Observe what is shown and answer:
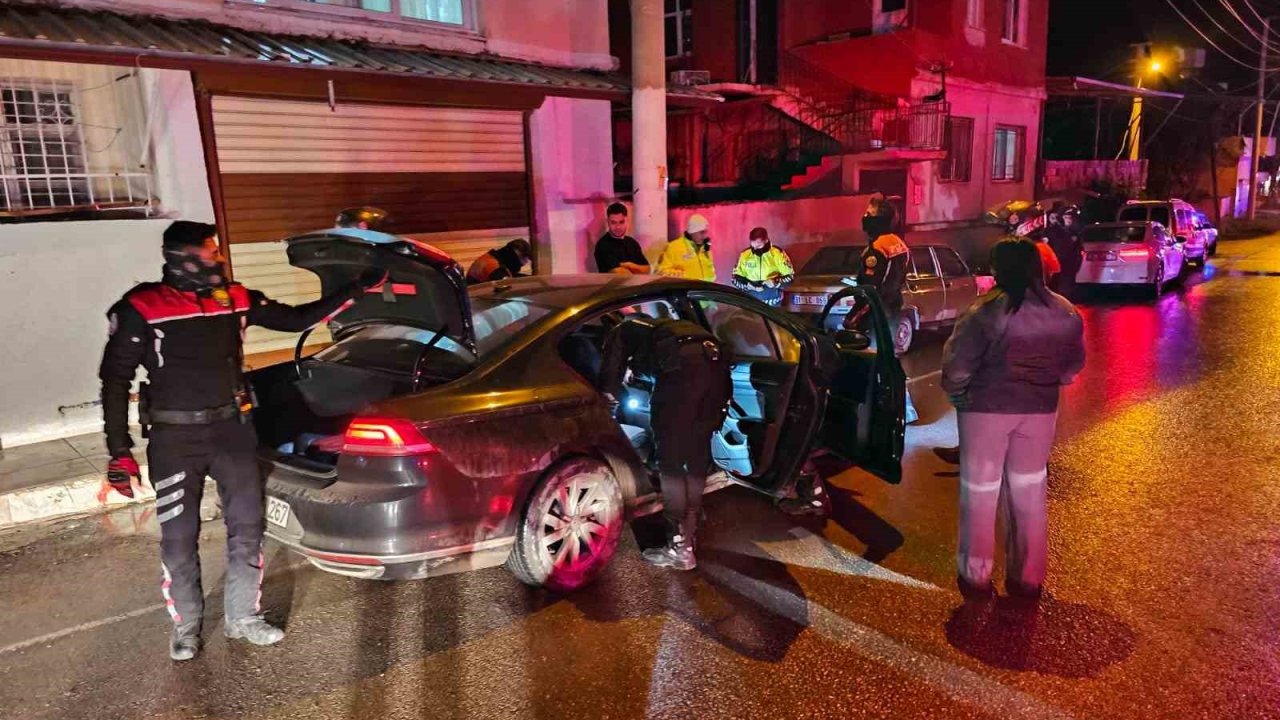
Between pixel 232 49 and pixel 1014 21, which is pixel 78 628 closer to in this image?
pixel 232 49

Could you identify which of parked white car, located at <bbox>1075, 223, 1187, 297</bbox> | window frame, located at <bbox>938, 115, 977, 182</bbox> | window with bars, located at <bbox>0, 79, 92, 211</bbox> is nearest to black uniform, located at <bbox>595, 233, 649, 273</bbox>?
window with bars, located at <bbox>0, 79, 92, 211</bbox>

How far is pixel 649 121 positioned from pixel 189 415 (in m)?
6.97

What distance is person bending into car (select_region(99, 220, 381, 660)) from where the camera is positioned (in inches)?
137

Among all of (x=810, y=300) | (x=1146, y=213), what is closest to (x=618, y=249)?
(x=810, y=300)

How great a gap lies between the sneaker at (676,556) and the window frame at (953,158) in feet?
55.4

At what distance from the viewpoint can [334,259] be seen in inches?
162

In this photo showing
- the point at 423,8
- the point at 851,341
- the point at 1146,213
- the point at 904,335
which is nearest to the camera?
the point at 851,341

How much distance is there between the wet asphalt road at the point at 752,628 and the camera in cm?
336

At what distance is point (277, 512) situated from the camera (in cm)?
385

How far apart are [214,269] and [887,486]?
4.15 m

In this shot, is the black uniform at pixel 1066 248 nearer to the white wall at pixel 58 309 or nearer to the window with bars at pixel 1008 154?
the window with bars at pixel 1008 154

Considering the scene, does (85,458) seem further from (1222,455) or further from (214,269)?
(1222,455)

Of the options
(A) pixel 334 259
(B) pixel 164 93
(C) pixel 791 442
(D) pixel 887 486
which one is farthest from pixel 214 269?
(B) pixel 164 93

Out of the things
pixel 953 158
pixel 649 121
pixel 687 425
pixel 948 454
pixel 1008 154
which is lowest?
pixel 948 454
